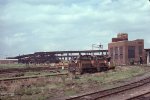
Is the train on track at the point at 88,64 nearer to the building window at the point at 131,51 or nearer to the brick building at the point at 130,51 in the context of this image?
the brick building at the point at 130,51

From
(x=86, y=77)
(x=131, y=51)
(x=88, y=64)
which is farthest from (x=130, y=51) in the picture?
(x=86, y=77)

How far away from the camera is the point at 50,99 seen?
17.4 meters

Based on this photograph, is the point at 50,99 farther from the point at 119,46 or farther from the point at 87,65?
the point at 119,46

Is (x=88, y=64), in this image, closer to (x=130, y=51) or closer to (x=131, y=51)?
(x=130, y=51)

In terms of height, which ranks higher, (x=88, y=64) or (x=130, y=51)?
(x=130, y=51)

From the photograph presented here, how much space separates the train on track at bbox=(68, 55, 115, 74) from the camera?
40391mm

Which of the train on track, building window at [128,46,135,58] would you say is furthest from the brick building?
the train on track

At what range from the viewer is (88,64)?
41.8 meters

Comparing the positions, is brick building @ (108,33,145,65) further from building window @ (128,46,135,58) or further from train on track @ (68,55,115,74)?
train on track @ (68,55,115,74)

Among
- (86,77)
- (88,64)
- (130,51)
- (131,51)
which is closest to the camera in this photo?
(86,77)

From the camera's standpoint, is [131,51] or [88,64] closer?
[88,64]

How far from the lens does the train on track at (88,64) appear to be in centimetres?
4039

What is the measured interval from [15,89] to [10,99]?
14.2 ft

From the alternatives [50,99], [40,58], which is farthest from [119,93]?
[40,58]
